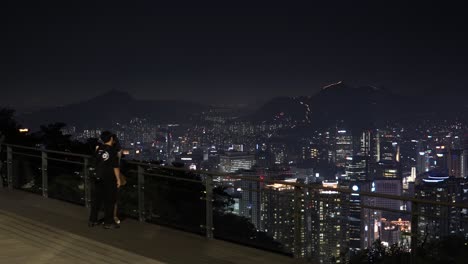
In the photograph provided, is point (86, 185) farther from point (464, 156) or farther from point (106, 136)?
point (464, 156)

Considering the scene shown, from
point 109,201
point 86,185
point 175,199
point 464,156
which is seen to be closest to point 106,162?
point 109,201

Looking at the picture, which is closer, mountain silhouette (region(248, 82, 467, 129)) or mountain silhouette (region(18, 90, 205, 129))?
mountain silhouette (region(18, 90, 205, 129))

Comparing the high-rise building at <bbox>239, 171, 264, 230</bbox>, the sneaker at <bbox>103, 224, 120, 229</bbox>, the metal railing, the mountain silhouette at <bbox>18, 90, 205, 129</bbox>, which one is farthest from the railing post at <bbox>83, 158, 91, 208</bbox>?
the mountain silhouette at <bbox>18, 90, 205, 129</bbox>

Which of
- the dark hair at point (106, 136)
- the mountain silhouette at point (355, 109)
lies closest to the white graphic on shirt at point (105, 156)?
the dark hair at point (106, 136)

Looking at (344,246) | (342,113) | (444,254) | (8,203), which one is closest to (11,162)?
(8,203)

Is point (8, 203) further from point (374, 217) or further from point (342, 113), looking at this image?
point (342, 113)

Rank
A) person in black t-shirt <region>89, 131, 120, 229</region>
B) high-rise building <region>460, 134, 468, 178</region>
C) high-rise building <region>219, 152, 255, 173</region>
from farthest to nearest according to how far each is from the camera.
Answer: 1. high-rise building <region>460, 134, 468, 178</region>
2. high-rise building <region>219, 152, 255, 173</region>
3. person in black t-shirt <region>89, 131, 120, 229</region>

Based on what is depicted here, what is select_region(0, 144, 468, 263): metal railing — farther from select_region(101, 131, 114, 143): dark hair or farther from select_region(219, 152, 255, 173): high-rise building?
select_region(219, 152, 255, 173): high-rise building
